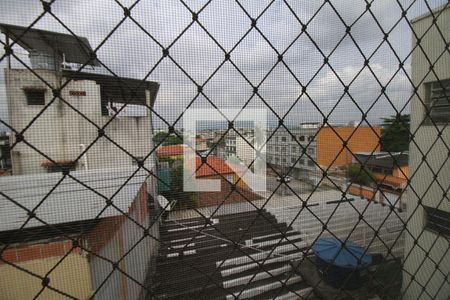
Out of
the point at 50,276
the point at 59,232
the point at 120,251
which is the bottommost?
the point at 120,251

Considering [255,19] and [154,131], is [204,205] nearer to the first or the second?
[154,131]

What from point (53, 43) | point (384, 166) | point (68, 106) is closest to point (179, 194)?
point (68, 106)

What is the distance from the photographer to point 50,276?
95cm

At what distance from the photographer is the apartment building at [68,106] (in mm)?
602

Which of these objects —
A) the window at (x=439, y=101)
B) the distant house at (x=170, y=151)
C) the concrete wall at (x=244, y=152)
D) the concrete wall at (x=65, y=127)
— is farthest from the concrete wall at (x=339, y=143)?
the concrete wall at (x=65, y=127)

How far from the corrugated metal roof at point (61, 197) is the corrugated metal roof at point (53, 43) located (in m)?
0.44

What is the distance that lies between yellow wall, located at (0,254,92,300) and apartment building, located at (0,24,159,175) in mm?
396

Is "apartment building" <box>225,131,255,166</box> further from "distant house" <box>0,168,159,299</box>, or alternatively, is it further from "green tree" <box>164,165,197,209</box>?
"distant house" <box>0,168,159,299</box>

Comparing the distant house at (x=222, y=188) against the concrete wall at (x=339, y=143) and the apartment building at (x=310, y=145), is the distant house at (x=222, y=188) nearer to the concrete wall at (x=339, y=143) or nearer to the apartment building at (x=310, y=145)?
the apartment building at (x=310, y=145)

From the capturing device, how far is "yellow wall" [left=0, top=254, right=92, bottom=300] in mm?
950

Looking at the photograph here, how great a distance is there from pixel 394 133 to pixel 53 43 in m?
1.51

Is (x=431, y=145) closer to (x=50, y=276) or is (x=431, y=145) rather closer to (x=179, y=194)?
(x=179, y=194)

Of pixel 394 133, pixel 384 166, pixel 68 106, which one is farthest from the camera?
pixel 384 166

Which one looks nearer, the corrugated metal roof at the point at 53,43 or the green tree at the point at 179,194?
the corrugated metal roof at the point at 53,43
